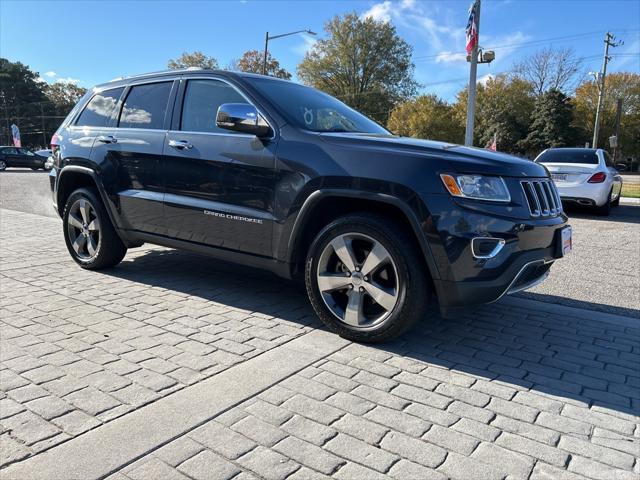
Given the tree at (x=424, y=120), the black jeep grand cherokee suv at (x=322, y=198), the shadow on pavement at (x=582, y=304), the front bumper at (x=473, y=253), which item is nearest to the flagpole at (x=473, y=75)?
the shadow on pavement at (x=582, y=304)

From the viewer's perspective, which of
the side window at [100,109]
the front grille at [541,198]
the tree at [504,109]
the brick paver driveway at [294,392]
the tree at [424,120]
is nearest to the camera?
the brick paver driveway at [294,392]

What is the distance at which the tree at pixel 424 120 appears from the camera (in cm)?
5250

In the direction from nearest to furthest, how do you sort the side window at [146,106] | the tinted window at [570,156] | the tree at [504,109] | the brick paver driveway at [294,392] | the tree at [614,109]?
the brick paver driveway at [294,392] → the side window at [146,106] → the tinted window at [570,156] → the tree at [614,109] → the tree at [504,109]

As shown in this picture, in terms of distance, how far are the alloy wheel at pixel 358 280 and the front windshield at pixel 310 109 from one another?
3.16 ft

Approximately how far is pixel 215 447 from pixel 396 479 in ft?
2.64

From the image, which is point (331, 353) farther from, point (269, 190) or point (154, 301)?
point (154, 301)

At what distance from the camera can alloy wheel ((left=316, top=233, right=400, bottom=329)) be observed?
10.6 feet

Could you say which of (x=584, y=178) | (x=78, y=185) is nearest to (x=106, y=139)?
(x=78, y=185)

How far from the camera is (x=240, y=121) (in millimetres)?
3604

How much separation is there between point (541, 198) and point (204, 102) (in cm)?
278

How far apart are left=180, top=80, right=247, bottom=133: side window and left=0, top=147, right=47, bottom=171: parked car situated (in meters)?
33.7

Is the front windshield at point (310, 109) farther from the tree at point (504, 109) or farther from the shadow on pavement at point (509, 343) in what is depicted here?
the tree at point (504, 109)

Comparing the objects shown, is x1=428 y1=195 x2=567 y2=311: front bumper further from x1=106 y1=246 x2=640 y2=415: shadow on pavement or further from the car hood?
x1=106 y1=246 x2=640 y2=415: shadow on pavement

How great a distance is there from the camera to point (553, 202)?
3520mm
